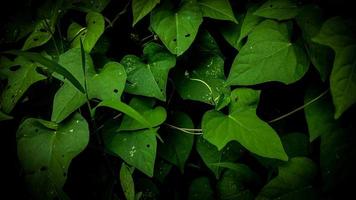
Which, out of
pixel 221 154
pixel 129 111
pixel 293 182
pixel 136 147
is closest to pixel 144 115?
pixel 136 147

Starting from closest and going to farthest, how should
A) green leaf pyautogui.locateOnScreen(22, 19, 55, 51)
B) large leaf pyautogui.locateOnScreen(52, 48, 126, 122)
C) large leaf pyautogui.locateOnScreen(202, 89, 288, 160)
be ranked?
1. large leaf pyautogui.locateOnScreen(202, 89, 288, 160)
2. large leaf pyautogui.locateOnScreen(52, 48, 126, 122)
3. green leaf pyautogui.locateOnScreen(22, 19, 55, 51)

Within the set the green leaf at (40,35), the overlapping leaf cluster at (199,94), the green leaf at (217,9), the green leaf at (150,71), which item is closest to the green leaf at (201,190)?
the overlapping leaf cluster at (199,94)

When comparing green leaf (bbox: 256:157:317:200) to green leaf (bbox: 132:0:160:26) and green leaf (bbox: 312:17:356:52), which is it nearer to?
green leaf (bbox: 312:17:356:52)

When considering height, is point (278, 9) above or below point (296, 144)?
above

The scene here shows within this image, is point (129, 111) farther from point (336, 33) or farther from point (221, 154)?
point (336, 33)

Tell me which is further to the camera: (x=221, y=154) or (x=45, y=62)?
(x=221, y=154)

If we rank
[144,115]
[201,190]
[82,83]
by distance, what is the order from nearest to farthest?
[82,83]
[144,115]
[201,190]

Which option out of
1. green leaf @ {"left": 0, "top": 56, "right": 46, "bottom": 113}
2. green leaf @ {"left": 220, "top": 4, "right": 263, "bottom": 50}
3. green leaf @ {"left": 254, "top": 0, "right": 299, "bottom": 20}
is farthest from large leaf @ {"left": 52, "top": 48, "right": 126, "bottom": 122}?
green leaf @ {"left": 254, "top": 0, "right": 299, "bottom": 20}
